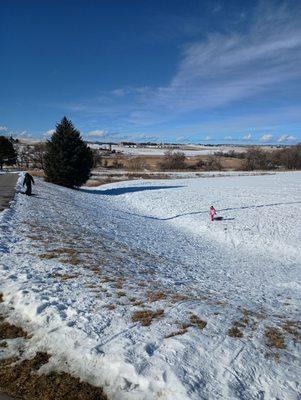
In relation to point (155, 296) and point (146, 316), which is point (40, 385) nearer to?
point (146, 316)

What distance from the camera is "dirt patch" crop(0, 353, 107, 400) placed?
4.73 meters

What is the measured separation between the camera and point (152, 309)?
7176mm

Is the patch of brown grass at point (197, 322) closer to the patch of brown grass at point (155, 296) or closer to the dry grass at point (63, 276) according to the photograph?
the patch of brown grass at point (155, 296)

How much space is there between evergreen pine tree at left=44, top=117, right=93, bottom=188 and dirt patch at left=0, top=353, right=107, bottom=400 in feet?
123

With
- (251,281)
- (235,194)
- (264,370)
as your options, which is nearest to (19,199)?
(251,281)

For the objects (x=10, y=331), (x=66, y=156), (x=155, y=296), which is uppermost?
(x=66, y=156)

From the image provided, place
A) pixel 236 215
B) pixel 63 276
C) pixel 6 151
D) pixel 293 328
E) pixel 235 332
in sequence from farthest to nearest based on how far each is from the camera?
pixel 6 151 → pixel 236 215 → pixel 63 276 → pixel 293 328 → pixel 235 332

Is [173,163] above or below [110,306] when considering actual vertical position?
below

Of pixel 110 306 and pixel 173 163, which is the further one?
pixel 173 163

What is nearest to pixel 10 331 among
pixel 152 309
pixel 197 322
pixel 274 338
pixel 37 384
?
pixel 37 384

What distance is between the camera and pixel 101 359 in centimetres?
534

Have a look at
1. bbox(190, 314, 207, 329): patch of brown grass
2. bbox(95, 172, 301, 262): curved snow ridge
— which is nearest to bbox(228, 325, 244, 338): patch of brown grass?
bbox(190, 314, 207, 329): patch of brown grass

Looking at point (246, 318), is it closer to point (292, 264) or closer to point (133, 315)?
point (133, 315)

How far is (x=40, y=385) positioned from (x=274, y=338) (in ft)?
13.3
